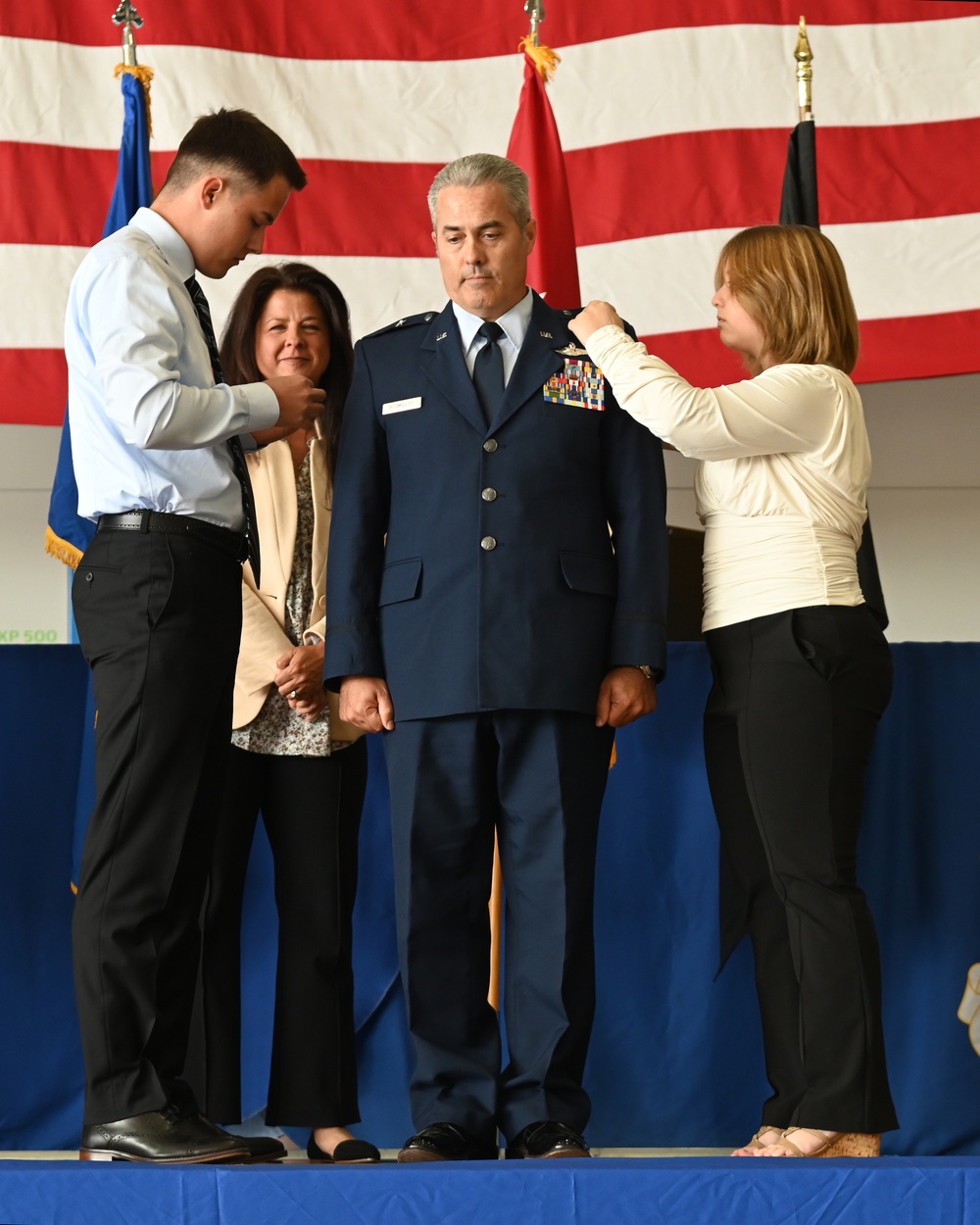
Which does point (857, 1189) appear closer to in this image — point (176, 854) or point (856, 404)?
point (176, 854)

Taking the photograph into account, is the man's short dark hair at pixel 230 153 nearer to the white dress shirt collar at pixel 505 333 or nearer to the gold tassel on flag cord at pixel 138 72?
the white dress shirt collar at pixel 505 333

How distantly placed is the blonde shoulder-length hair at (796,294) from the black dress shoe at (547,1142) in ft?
3.96

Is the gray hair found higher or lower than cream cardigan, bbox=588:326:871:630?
higher

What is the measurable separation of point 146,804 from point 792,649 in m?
0.95

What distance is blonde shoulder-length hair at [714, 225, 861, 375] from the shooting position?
212 centimetres

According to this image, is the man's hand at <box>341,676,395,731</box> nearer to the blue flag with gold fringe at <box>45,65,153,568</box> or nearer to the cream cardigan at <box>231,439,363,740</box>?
the cream cardigan at <box>231,439,363,740</box>

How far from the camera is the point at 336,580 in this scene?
2.12 meters

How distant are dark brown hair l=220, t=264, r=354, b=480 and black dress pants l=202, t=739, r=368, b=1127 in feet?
2.12

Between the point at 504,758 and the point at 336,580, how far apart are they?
384mm

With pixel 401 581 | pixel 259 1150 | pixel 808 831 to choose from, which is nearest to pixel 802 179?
pixel 401 581

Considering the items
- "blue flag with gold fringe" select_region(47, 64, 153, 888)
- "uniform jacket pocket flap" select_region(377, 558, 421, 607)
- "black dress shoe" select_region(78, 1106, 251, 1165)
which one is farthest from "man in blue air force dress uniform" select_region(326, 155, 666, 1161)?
"blue flag with gold fringe" select_region(47, 64, 153, 888)

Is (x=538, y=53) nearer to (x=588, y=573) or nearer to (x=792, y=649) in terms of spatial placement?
(x=588, y=573)

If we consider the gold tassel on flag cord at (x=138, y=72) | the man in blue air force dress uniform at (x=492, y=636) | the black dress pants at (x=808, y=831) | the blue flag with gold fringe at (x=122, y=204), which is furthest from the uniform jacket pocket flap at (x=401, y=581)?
the gold tassel on flag cord at (x=138, y=72)

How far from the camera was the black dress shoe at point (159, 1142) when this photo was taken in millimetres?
1711
